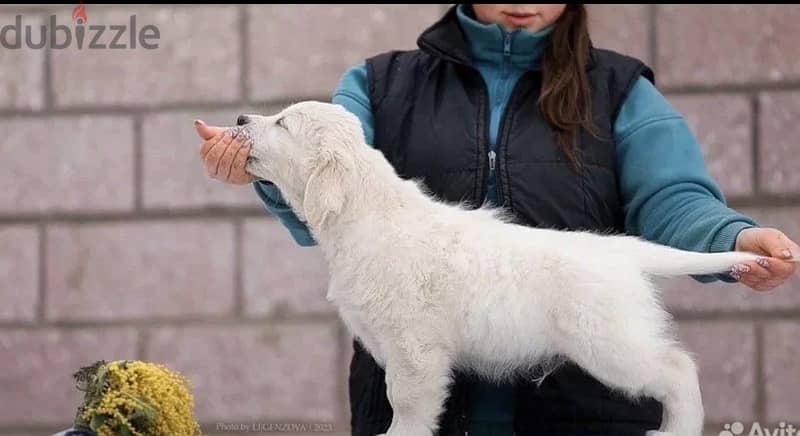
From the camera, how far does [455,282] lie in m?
1.58

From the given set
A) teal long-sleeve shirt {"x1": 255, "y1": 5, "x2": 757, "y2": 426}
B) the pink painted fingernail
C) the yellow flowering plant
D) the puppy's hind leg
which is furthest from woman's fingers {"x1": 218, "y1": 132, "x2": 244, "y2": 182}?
the pink painted fingernail

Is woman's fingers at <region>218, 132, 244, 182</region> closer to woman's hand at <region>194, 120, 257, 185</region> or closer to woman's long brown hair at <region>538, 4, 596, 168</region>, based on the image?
woman's hand at <region>194, 120, 257, 185</region>

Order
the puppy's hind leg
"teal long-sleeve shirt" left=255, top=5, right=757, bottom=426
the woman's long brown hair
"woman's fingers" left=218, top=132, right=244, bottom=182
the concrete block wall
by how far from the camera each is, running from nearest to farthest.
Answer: the puppy's hind leg → "woman's fingers" left=218, top=132, right=244, bottom=182 → "teal long-sleeve shirt" left=255, top=5, right=757, bottom=426 → the woman's long brown hair → the concrete block wall

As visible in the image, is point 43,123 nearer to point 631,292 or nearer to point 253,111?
point 253,111

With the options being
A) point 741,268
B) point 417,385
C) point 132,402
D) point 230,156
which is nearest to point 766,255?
point 741,268

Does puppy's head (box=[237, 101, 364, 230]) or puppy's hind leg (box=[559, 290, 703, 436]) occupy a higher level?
puppy's head (box=[237, 101, 364, 230])

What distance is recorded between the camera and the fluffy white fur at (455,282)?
154 centimetres

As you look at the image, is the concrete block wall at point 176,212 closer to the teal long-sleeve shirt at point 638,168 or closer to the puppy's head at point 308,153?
the teal long-sleeve shirt at point 638,168

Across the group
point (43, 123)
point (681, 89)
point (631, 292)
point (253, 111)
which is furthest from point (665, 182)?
point (43, 123)

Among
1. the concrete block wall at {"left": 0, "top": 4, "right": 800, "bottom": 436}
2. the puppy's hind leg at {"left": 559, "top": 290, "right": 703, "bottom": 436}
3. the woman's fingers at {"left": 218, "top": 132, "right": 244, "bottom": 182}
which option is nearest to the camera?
the puppy's hind leg at {"left": 559, "top": 290, "right": 703, "bottom": 436}

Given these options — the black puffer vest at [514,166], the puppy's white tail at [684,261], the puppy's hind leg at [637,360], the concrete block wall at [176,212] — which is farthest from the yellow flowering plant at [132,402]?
the concrete block wall at [176,212]

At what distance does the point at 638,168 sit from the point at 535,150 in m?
0.18

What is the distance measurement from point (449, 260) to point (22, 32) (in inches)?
87.3

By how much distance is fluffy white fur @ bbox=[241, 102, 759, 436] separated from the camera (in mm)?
1537
